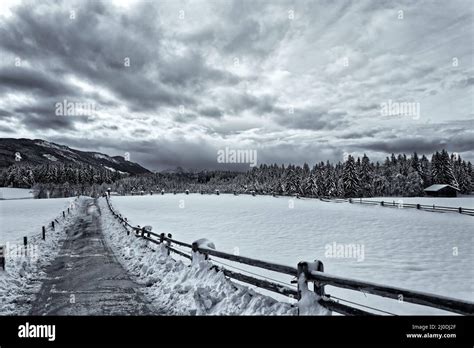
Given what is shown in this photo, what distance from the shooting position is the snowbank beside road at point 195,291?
22.7 ft

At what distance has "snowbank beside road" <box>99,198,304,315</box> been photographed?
693cm

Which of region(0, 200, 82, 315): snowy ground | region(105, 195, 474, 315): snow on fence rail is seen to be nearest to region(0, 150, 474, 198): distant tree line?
region(0, 200, 82, 315): snowy ground

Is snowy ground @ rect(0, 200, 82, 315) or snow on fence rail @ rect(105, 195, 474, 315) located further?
snowy ground @ rect(0, 200, 82, 315)

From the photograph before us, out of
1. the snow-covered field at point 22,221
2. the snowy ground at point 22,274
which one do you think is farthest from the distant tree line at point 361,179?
the snowy ground at point 22,274

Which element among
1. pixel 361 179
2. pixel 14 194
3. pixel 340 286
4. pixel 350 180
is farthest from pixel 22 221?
pixel 14 194

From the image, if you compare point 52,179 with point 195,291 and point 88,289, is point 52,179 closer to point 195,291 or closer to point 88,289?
point 88,289

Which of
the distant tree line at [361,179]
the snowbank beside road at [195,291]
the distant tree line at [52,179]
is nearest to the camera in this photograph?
the snowbank beside road at [195,291]

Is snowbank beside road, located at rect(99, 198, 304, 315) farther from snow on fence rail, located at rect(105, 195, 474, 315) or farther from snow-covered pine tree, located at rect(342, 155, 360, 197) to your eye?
snow-covered pine tree, located at rect(342, 155, 360, 197)

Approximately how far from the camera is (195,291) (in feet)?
26.0

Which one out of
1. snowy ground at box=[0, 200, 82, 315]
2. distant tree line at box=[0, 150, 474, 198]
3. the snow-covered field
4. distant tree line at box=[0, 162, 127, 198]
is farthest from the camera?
distant tree line at box=[0, 162, 127, 198]

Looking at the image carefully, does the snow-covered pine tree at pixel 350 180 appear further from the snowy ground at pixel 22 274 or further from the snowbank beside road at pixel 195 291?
the snowbank beside road at pixel 195 291
